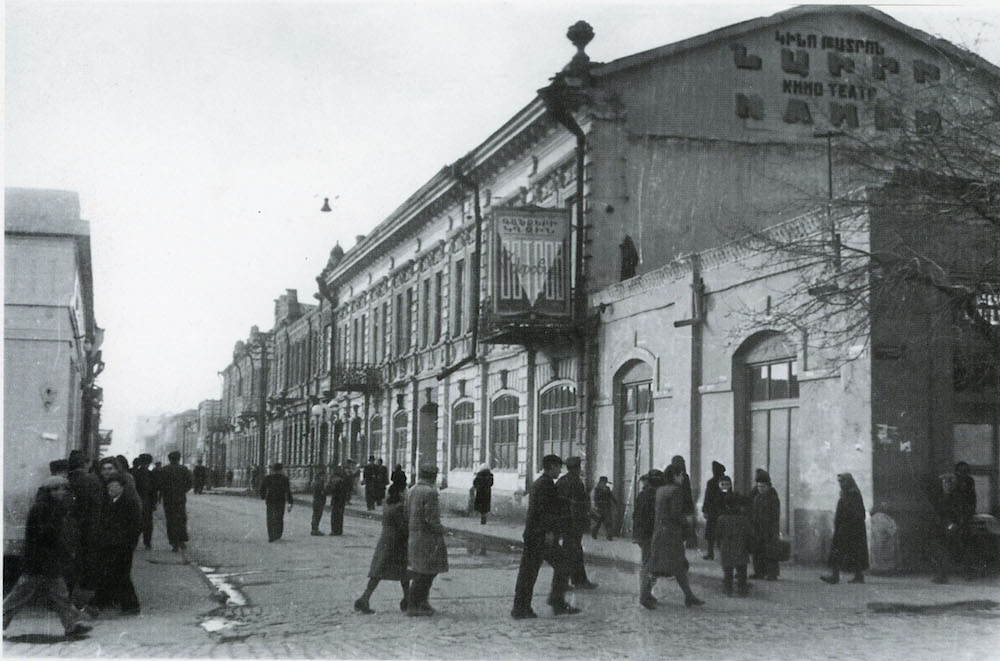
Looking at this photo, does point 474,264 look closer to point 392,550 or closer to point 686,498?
point 686,498

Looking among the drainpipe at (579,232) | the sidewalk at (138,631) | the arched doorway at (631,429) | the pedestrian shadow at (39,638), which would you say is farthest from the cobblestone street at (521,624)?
the drainpipe at (579,232)

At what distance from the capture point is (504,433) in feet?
92.5

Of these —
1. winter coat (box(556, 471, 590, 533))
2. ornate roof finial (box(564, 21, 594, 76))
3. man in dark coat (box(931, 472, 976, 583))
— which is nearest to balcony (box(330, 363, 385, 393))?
ornate roof finial (box(564, 21, 594, 76))

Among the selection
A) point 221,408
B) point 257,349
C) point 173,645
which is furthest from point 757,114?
point 221,408

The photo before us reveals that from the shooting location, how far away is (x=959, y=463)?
14.3m

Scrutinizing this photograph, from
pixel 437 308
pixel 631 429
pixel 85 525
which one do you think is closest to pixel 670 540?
pixel 85 525

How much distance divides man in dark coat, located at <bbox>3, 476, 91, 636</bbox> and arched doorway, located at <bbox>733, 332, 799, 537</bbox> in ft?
35.0

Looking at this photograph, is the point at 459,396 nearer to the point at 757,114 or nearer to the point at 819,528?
the point at 757,114

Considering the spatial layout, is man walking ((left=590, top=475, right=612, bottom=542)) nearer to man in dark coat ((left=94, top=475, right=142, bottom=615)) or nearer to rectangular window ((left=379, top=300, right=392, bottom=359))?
man in dark coat ((left=94, top=475, right=142, bottom=615))

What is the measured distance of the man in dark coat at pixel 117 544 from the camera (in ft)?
35.7

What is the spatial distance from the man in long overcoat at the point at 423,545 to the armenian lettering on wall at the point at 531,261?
480 inches

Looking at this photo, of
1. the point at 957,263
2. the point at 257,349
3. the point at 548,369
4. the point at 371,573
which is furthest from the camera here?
the point at 257,349

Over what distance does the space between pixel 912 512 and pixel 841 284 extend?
10.2ft

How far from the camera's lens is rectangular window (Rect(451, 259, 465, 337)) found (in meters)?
31.3
